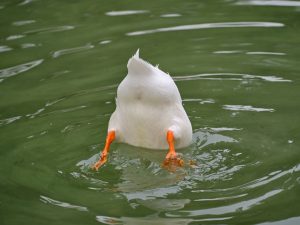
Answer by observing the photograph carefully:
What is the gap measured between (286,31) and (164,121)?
286 cm

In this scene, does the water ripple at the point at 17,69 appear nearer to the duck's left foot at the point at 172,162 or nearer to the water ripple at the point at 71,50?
the water ripple at the point at 71,50

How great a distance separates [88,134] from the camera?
511 centimetres

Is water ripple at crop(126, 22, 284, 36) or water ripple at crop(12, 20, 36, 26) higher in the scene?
water ripple at crop(12, 20, 36, 26)

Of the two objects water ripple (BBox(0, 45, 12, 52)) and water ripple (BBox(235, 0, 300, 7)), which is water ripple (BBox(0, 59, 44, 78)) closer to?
water ripple (BBox(0, 45, 12, 52))

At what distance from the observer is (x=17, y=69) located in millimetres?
6535

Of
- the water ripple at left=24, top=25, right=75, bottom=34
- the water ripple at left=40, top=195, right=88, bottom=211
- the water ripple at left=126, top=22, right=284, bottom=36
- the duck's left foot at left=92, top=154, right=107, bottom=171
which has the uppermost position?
the water ripple at left=126, top=22, right=284, bottom=36

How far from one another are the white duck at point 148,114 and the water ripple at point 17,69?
2138mm

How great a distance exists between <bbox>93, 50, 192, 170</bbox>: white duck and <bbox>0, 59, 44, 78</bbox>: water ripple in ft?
7.01

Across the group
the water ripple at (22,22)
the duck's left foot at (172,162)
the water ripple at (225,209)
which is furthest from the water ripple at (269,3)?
the water ripple at (225,209)

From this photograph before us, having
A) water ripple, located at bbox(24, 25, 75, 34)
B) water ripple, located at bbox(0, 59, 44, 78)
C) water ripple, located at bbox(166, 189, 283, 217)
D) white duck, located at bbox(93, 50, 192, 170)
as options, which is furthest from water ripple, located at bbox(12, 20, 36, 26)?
water ripple, located at bbox(166, 189, 283, 217)

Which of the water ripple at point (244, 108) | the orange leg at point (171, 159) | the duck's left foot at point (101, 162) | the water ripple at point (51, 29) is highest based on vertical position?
the water ripple at point (51, 29)

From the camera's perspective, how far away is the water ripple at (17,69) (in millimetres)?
6445

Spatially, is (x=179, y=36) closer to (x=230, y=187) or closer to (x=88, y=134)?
(x=88, y=134)

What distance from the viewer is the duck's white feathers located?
4305 mm
